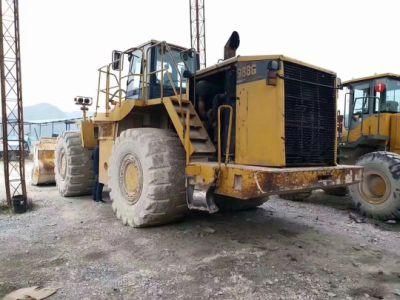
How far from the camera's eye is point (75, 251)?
15.7 ft

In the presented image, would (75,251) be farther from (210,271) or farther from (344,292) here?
(344,292)

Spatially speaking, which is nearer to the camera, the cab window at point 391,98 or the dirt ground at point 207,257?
the dirt ground at point 207,257

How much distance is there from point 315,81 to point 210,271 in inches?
115

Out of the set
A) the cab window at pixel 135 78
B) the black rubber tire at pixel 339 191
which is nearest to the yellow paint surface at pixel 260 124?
the cab window at pixel 135 78

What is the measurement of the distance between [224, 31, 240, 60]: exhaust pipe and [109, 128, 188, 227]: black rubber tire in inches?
58.0

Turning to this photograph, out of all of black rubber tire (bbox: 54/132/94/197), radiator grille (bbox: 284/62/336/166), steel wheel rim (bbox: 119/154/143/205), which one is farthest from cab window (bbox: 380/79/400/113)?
black rubber tire (bbox: 54/132/94/197)

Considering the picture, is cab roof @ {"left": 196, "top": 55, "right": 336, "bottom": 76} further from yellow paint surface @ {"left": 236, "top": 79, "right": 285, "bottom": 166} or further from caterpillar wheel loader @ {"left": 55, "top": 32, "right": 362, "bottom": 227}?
yellow paint surface @ {"left": 236, "top": 79, "right": 285, "bottom": 166}

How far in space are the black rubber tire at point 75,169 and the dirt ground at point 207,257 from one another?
1.92 metres

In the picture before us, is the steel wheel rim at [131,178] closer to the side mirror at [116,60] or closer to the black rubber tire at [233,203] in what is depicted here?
the black rubber tire at [233,203]

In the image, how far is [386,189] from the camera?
22.0 feet

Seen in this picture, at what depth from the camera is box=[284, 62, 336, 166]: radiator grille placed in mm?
4777

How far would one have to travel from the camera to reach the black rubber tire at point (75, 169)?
8.77 metres

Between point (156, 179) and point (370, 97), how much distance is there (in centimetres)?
531

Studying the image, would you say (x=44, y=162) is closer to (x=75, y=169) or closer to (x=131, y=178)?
(x=75, y=169)
